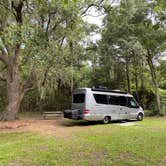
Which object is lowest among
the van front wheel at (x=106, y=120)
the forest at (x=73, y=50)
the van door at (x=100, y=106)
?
the van front wheel at (x=106, y=120)

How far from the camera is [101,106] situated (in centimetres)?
1308

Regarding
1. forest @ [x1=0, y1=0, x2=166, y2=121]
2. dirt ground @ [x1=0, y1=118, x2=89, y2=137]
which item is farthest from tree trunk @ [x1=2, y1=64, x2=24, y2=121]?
dirt ground @ [x1=0, y1=118, x2=89, y2=137]

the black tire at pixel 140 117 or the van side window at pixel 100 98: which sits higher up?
the van side window at pixel 100 98

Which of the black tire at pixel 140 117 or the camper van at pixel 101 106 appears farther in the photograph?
the black tire at pixel 140 117

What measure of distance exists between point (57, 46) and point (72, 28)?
1.34m

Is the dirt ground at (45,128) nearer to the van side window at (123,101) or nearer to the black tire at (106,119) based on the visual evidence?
the black tire at (106,119)

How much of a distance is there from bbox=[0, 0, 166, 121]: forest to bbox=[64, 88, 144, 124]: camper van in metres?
2.66

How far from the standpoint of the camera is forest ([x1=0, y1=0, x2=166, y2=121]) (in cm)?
1192

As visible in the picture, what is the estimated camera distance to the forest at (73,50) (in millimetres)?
11922

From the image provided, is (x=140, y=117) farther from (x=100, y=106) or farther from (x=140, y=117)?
(x=100, y=106)

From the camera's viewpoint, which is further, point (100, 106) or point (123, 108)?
point (123, 108)

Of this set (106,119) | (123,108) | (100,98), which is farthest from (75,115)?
(123,108)

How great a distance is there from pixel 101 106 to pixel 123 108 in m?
2.08

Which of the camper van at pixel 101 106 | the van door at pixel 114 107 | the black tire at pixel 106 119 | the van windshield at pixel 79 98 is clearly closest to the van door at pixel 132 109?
the camper van at pixel 101 106
